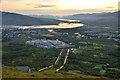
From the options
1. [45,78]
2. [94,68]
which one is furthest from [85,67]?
[45,78]

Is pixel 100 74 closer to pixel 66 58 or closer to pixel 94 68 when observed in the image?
pixel 94 68

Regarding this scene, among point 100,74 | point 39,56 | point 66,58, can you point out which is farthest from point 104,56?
point 39,56

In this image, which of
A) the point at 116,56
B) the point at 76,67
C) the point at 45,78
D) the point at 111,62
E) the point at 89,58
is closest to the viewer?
the point at 45,78

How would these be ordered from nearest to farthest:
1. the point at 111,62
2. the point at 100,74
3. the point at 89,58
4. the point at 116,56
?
the point at 100,74 → the point at 111,62 → the point at 89,58 → the point at 116,56

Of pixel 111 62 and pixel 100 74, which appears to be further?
pixel 111 62

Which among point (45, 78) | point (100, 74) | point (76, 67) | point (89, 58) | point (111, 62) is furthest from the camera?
point (89, 58)

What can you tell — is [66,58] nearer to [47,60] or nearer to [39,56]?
[47,60]

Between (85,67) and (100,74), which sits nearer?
(100,74)

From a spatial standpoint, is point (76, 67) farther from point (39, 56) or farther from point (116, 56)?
point (116, 56)

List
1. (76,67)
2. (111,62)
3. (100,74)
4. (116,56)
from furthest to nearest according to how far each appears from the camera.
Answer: (116,56), (111,62), (76,67), (100,74)
